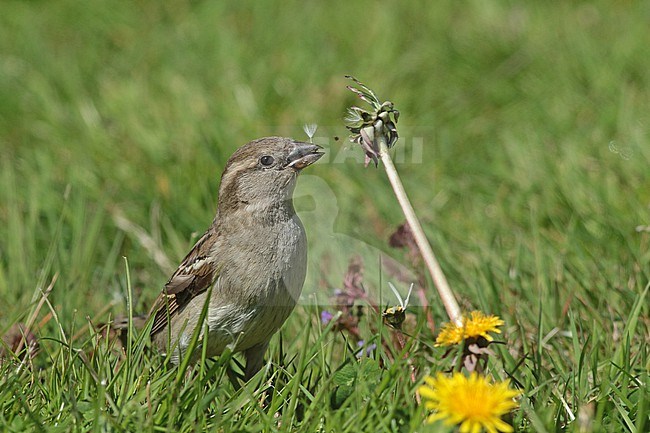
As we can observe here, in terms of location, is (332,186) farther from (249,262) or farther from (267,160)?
(249,262)

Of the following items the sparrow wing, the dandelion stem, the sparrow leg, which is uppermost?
the dandelion stem

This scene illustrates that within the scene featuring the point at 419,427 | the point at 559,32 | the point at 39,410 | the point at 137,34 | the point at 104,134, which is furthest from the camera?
the point at 137,34

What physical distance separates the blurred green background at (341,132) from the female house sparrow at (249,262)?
78cm

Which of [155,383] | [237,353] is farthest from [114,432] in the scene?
[237,353]

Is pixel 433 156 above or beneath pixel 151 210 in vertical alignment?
beneath

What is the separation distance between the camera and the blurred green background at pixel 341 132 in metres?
4.64

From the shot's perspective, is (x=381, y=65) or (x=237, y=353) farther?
(x=381, y=65)

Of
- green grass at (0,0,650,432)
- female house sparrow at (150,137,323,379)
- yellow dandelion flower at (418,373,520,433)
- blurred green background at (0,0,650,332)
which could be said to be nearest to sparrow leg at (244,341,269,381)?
female house sparrow at (150,137,323,379)

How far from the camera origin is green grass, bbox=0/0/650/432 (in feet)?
9.48

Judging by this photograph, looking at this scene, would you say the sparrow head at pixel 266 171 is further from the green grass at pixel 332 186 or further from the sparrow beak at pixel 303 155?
the green grass at pixel 332 186

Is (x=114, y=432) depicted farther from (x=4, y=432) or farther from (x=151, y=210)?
(x=151, y=210)

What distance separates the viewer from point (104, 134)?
644 centimetres

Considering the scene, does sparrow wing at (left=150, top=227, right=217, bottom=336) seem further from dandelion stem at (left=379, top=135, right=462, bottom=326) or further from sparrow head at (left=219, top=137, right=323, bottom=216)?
dandelion stem at (left=379, top=135, right=462, bottom=326)

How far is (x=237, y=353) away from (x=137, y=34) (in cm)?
520
